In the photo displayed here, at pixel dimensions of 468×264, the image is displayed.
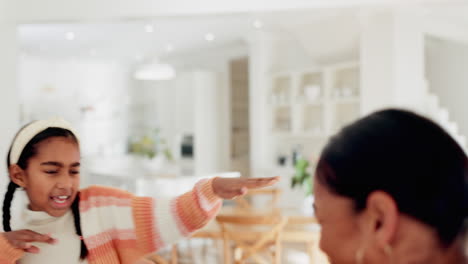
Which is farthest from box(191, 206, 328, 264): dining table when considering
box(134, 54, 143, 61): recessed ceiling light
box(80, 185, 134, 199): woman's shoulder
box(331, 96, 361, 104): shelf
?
box(134, 54, 143, 61): recessed ceiling light

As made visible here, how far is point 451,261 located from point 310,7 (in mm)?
2816

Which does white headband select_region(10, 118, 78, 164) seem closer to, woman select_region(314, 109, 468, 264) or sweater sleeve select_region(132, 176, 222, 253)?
sweater sleeve select_region(132, 176, 222, 253)

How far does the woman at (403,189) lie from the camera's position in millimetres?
493

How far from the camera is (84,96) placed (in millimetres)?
8125

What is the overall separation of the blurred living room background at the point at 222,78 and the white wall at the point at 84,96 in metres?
0.02

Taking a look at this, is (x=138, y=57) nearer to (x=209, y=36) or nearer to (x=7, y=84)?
(x=209, y=36)

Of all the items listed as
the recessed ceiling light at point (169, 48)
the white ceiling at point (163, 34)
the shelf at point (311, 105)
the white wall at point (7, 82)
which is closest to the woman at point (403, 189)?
the white wall at point (7, 82)

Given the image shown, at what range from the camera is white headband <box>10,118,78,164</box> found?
104 cm

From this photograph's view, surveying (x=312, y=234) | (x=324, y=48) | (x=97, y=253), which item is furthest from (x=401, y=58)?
(x=97, y=253)

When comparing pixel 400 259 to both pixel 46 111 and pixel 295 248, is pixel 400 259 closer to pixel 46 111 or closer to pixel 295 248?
pixel 295 248

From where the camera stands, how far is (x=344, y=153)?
53 cm

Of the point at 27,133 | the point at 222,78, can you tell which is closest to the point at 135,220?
the point at 27,133

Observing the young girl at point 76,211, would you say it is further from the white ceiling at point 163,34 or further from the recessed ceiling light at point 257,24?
the recessed ceiling light at point 257,24

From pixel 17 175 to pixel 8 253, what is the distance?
7.6 inches
